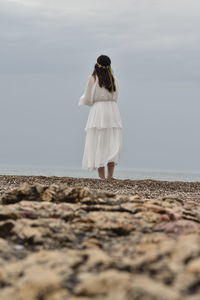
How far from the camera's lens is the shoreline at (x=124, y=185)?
10328 mm

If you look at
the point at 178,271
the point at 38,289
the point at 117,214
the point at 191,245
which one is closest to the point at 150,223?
the point at 117,214

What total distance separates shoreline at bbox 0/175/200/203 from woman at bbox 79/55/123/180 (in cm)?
122

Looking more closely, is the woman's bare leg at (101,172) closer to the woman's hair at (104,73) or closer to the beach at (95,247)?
the woman's hair at (104,73)

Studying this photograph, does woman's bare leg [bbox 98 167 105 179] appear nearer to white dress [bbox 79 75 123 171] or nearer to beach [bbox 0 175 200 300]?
white dress [bbox 79 75 123 171]

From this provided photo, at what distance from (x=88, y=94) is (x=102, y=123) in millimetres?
676

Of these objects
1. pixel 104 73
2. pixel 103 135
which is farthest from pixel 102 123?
pixel 104 73

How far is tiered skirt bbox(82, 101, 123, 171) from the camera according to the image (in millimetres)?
12859

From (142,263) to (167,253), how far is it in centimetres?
15

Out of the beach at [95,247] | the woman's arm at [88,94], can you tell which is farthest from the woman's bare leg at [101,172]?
the beach at [95,247]

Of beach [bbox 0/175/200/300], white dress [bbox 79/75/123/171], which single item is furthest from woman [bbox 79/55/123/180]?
beach [bbox 0/175/200/300]

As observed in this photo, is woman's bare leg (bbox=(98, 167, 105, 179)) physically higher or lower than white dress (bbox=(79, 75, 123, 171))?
lower

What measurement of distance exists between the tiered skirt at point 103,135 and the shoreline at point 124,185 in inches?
49.7

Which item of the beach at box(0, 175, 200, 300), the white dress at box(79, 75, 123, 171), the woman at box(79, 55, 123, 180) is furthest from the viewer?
the white dress at box(79, 75, 123, 171)

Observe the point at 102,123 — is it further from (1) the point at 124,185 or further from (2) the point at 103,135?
(1) the point at 124,185
